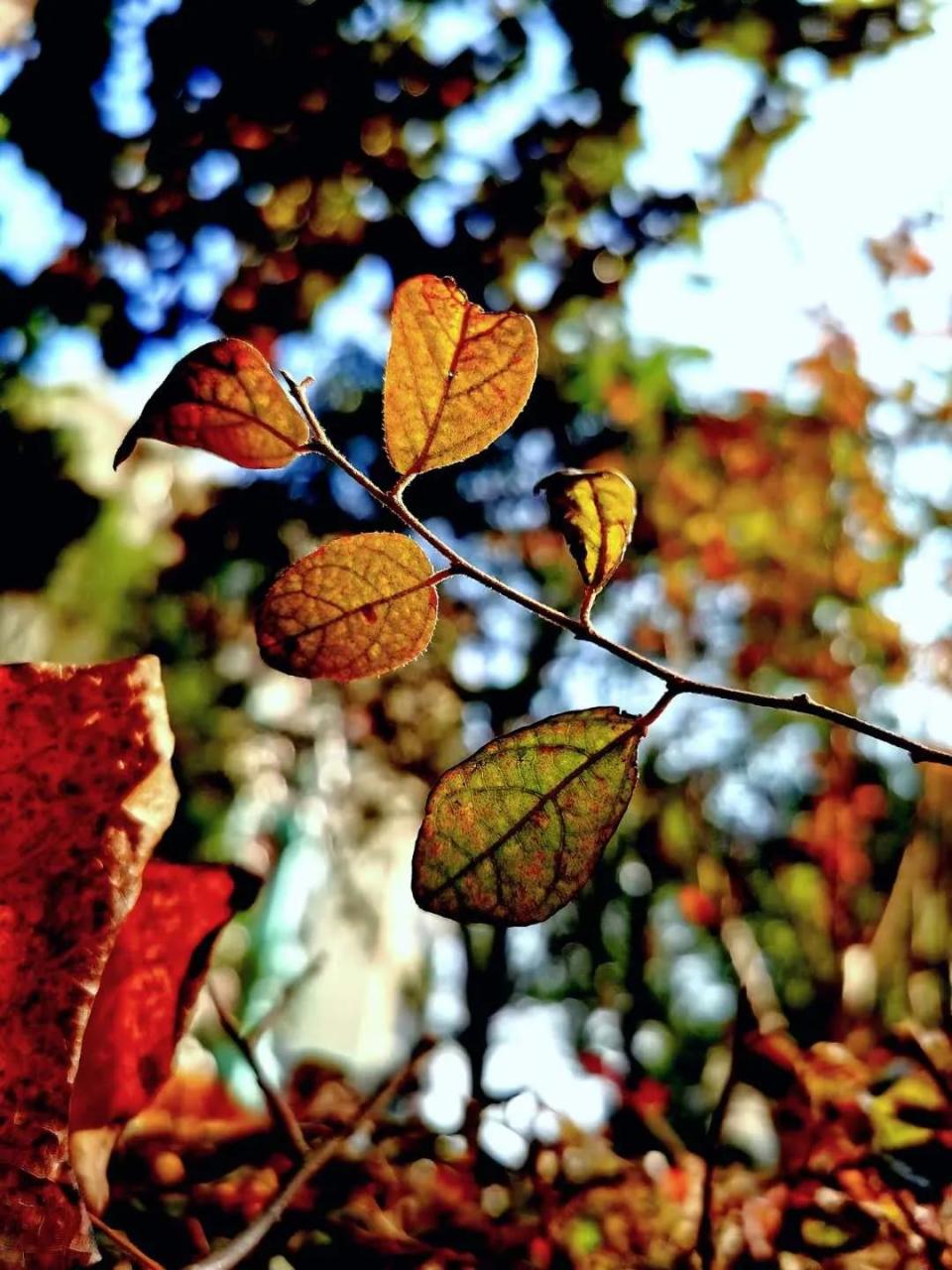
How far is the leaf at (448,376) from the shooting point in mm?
343

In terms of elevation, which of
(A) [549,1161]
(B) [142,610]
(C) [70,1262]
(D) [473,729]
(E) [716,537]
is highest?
(C) [70,1262]

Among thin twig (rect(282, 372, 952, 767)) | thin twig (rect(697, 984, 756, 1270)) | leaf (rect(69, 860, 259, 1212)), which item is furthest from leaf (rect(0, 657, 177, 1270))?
thin twig (rect(697, 984, 756, 1270))

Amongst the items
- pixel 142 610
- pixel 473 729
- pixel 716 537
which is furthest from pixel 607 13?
pixel 142 610

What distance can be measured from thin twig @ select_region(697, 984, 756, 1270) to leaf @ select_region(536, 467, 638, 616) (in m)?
0.33

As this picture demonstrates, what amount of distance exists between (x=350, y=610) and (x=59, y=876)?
158 mm

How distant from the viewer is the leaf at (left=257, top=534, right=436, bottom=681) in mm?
340

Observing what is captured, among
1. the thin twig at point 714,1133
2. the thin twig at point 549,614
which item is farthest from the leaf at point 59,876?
the thin twig at point 714,1133

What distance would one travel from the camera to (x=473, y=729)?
111 inches

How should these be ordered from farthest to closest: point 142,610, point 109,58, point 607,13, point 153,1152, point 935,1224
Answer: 1. point 142,610
2. point 607,13
3. point 109,58
4. point 153,1152
5. point 935,1224

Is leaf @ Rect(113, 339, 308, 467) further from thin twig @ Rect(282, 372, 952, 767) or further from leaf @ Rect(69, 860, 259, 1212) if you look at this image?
leaf @ Rect(69, 860, 259, 1212)

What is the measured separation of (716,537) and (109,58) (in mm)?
2083

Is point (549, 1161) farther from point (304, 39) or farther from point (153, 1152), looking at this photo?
point (304, 39)

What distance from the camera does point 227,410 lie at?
0.32 metres

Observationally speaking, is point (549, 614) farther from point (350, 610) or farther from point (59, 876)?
point (59, 876)
